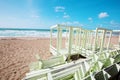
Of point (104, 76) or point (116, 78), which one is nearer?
point (104, 76)

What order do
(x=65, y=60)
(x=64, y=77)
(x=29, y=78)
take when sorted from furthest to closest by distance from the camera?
(x=65, y=60) < (x=64, y=77) < (x=29, y=78)

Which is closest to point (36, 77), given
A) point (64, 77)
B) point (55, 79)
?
point (55, 79)

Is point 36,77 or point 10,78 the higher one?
point 36,77

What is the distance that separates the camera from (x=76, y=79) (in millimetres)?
2361

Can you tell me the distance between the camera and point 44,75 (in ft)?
7.12

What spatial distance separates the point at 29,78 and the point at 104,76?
1.79 m

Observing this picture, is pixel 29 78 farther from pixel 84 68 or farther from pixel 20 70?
pixel 20 70

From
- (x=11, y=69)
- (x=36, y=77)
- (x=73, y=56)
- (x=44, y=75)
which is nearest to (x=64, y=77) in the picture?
(x=44, y=75)

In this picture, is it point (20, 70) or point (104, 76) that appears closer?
point (104, 76)

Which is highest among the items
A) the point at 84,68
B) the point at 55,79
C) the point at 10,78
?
the point at 84,68

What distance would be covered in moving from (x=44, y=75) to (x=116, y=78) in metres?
2.25

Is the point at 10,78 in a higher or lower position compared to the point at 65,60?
lower

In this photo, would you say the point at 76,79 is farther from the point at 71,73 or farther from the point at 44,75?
the point at 44,75

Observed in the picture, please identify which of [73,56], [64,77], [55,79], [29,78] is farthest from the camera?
[73,56]
